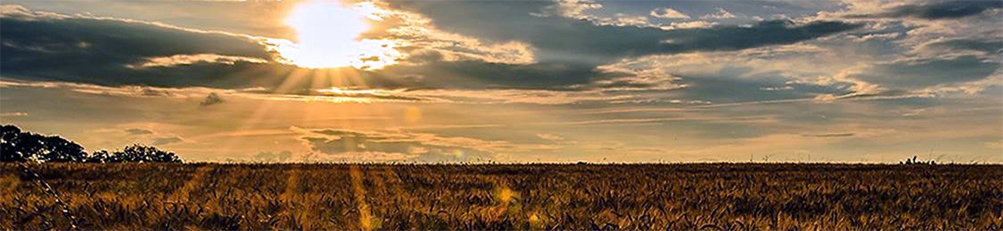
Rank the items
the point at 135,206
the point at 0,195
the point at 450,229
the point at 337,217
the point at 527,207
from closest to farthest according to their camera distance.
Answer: the point at 450,229 < the point at 337,217 < the point at 135,206 < the point at 527,207 < the point at 0,195

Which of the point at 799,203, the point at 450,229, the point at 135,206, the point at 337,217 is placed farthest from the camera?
the point at 799,203

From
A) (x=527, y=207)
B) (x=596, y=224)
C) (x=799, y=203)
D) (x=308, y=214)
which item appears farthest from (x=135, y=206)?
(x=799, y=203)

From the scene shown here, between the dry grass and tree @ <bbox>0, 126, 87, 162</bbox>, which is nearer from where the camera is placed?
the dry grass

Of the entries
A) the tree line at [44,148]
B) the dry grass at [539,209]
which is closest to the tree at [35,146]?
the tree line at [44,148]

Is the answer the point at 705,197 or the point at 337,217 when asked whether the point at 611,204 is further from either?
the point at 337,217

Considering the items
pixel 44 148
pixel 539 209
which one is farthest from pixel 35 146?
pixel 539 209

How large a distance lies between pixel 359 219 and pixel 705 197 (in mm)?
4944

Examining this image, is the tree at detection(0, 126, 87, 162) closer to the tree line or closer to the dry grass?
the tree line

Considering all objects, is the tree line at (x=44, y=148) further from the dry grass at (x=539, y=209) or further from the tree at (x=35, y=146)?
the dry grass at (x=539, y=209)

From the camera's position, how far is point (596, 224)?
7.09 meters

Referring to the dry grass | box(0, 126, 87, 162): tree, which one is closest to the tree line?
box(0, 126, 87, 162): tree

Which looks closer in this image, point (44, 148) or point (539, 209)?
point (539, 209)

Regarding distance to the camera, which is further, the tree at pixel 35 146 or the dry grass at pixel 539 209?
the tree at pixel 35 146

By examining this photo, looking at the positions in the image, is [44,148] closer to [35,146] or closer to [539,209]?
[35,146]
